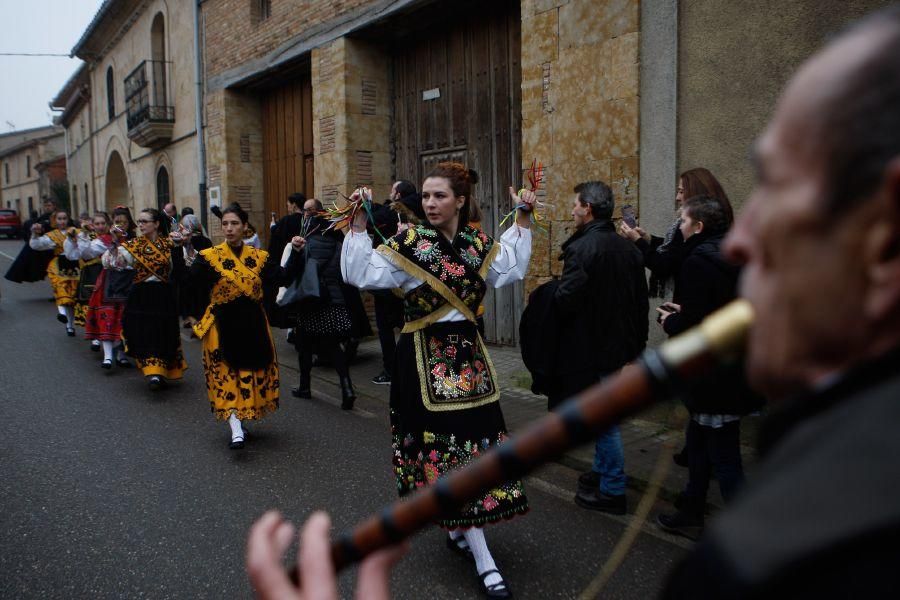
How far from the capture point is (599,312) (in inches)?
153

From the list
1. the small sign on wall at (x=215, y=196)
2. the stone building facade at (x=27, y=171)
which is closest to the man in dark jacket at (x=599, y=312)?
the small sign on wall at (x=215, y=196)

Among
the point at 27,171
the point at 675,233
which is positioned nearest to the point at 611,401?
the point at 675,233

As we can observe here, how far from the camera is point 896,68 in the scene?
1.88 ft

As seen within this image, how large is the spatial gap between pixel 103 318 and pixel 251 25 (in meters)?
6.12

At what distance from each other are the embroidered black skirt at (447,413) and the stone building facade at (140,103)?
1229 centimetres

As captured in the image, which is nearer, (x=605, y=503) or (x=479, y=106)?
(x=605, y=503)

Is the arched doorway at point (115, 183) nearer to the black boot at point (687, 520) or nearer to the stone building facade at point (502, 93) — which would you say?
the stone building facade at point (502, 93)

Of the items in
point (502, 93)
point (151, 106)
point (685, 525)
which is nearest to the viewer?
point (685, 525)

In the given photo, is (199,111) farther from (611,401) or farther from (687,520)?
(611,401)

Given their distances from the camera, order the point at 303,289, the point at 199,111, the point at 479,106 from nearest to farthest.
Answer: the point at 303,289
the point at 479,106
the point at 199,111

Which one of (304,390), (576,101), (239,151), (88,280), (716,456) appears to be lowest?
(304,390)

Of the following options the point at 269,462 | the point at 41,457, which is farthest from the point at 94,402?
the point at 269,462

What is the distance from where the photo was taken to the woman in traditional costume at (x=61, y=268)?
10.9 meters

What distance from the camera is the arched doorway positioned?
2378 centimetres
